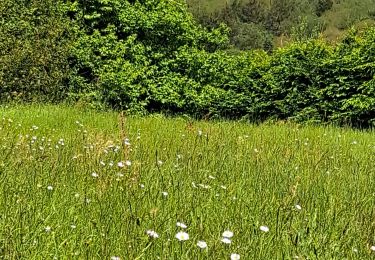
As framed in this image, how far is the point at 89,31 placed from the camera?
15.1m

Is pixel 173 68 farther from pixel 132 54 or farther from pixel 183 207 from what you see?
pixel 183 207

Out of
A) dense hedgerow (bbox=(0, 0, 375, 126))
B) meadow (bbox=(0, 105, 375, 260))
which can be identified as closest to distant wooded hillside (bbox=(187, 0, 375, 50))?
dense hedgerow (bbox=(0, 0, 375, 126))

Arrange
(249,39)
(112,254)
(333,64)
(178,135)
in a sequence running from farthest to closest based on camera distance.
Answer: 1. (249,39)
2. (333,64)
3. (178,135)
4. (112,254)

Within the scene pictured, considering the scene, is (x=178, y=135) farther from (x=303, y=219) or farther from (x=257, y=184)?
(x=303, y=219)

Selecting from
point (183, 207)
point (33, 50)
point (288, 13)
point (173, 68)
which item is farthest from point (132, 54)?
point (288, 13)

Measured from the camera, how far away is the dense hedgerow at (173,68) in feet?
38.1

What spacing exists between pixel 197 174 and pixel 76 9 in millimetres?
12802

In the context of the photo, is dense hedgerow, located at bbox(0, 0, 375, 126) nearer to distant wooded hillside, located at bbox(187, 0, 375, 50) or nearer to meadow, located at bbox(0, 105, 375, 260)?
meadow, located at bbox(0, 105, 375, 260)

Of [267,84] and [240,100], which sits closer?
[267,84]

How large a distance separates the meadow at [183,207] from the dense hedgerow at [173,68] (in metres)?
7.50

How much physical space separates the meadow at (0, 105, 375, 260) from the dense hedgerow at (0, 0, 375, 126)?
7498 millimetres

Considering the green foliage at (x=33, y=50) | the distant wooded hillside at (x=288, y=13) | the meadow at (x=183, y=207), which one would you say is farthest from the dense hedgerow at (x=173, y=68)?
the distant wooded hillside at (x=288, y=13)

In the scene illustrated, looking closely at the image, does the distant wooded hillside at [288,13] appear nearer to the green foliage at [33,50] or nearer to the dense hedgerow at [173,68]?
the dense hedgerow at [173,68]

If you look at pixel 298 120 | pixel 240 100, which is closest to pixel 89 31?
pixel 240 100
